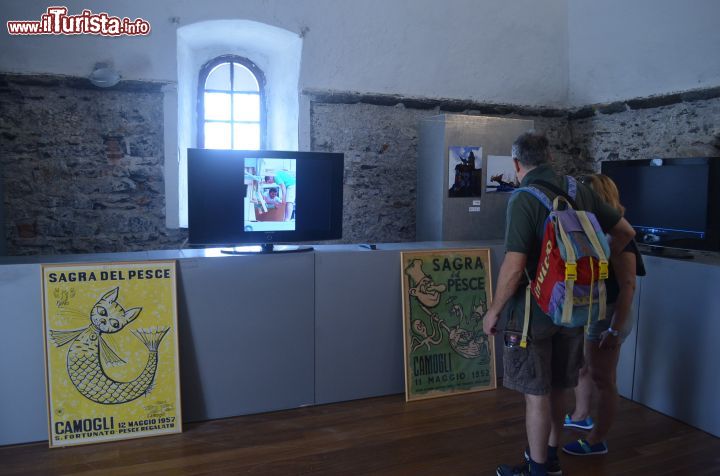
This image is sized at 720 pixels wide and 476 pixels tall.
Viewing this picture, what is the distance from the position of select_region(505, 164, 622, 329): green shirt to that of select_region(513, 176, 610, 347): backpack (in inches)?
2.7

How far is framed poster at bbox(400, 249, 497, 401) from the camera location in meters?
3.96

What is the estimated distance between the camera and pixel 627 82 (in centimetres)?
548

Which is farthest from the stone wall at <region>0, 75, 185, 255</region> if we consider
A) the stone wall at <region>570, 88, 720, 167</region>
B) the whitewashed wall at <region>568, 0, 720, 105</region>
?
the stone wall at <region>570, 88, 720, 167</region>

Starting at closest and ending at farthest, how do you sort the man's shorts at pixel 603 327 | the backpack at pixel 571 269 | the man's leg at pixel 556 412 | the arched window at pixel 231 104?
the backpack at pixel 571 269 < the man's leg at pixel 556 412 < the man's shorts at pixel 603 327 < the arched window at pixel 231 104

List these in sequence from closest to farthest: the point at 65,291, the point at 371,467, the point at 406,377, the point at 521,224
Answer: the point at 521,224 < the point at 371,467 < the point at 65,291 < the point at 406,377

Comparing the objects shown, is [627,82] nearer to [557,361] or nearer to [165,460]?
[557,361]

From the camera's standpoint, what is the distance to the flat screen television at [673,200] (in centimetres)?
397

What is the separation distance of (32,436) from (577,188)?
3.37 metres

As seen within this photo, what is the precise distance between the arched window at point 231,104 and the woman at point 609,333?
332 cm

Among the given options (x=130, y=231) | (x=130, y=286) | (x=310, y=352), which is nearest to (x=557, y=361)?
(x=310, y=352)

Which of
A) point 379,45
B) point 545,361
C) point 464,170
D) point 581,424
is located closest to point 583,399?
point 581,424

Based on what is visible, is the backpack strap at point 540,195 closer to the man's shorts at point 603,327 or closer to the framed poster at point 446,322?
the man's shorts at point 603,327

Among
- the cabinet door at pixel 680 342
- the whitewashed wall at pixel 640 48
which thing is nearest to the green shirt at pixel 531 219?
the cabinet door at pixel 680 342

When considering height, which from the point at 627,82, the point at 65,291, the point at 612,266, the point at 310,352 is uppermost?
the point at 627,82
